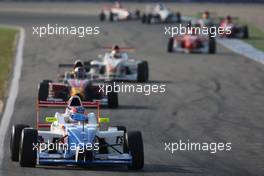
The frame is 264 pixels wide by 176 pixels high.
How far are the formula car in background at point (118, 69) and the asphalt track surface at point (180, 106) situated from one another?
0.77m

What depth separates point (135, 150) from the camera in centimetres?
1659

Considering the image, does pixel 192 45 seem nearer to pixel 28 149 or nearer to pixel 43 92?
Result: pixel 43 92

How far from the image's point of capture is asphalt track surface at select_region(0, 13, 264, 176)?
1725 centimetres

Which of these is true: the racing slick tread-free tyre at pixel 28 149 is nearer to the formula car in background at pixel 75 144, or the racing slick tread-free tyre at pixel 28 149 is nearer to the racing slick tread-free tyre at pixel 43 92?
the formula car in background at pixel 75 144

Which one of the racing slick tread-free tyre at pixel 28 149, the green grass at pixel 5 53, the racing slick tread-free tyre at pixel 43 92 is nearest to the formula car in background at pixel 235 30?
the green grass at pixel 5 53

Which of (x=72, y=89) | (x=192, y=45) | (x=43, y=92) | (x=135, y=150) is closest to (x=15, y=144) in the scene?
(x=135, y=150)

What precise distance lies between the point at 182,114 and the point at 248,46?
20779 mm

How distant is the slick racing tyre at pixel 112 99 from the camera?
24.7 metres

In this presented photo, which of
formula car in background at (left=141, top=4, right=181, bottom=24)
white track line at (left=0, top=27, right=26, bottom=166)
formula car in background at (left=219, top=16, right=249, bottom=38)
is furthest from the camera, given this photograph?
formula car in background at (left=141, top=4, right=181, bottom=24)

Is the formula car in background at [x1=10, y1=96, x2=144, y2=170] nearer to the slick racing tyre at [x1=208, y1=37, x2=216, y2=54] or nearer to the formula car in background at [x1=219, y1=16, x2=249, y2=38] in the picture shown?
the slick racing tyre at [x1=208, y1=37, x2=216, y2=54]

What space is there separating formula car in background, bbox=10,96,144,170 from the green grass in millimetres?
9340

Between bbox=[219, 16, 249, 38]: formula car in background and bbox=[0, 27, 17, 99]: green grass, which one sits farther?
bbox=[219, 16, 249, 38]: formula car in background

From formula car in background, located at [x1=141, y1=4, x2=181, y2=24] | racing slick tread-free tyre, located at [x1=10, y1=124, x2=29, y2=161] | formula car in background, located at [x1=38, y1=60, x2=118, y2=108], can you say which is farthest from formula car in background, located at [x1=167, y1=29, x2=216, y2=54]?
racing slick tread-free tyre, located at [x1=10, y1=124, x2=29, y2=161]

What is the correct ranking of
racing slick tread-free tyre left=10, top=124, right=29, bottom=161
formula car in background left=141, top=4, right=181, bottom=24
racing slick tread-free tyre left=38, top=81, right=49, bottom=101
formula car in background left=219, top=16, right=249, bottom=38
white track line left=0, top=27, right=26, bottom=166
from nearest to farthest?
racing slick tread-free tyre left=10, top=124, right=29, bottom=161, white track line left=0, top=27, right=26, bottom=166, racing slick tread-free tyre left=38, top=81, right=49, bottom=101, formula car in background left=219, top=16, right=249, bottom=38, formula car in background left=141, top=4, right=181, bottom=24
